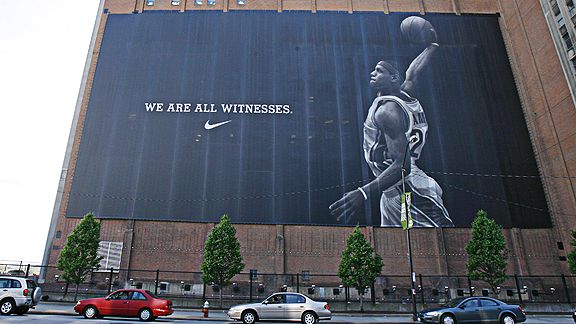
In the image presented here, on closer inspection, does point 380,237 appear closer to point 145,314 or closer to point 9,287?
point 145,314

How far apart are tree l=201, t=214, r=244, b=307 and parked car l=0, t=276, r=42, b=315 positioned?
35.9 feet

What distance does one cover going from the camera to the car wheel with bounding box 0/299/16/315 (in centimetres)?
1516

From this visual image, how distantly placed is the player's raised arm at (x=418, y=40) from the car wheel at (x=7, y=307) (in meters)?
36.9

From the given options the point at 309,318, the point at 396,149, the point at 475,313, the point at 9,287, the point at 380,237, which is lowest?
the point at 309,318

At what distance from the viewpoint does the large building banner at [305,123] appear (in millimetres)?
33906

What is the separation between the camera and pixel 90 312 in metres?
15.6

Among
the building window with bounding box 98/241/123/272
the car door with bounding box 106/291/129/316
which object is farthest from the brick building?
the car door with bounding box 106/291/129/316

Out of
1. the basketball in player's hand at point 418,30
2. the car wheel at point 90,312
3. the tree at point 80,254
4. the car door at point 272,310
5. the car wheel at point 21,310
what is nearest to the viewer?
the car door at point 272,310

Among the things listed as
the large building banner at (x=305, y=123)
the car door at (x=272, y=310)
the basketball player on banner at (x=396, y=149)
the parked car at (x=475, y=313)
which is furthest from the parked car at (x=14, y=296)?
the basketball player on banner at (x=396, y=149)

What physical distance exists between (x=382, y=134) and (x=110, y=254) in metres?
28.7

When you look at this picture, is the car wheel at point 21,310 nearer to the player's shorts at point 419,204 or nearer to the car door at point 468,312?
the car door at point 468,312

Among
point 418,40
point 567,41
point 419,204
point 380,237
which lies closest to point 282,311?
point 380,237

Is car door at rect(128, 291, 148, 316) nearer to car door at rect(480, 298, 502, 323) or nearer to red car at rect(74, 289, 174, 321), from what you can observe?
red car at rect(74, 289, 174, 321)

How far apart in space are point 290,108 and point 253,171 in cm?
798
